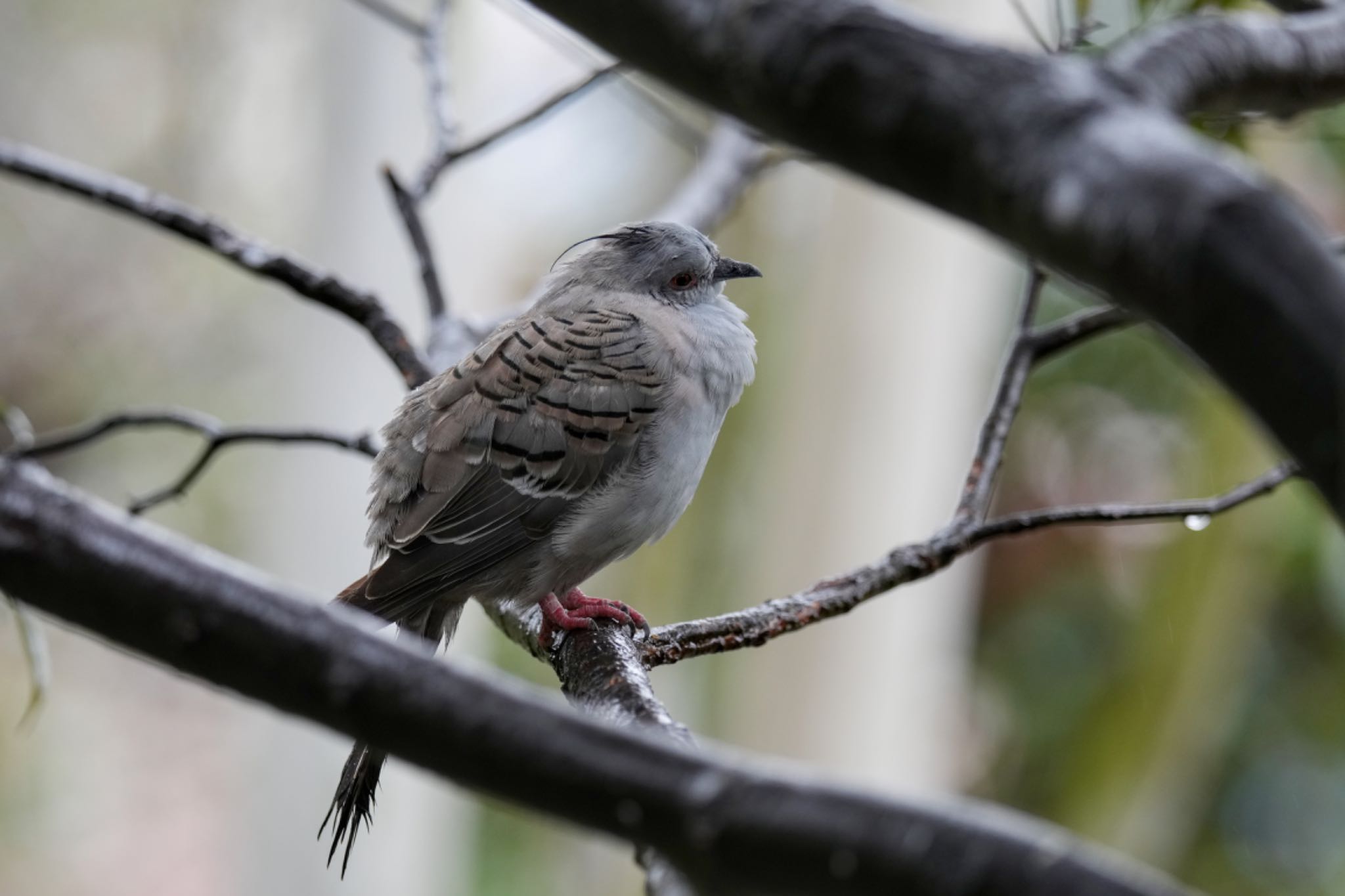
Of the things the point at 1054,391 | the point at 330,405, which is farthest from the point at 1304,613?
the point at 330,405

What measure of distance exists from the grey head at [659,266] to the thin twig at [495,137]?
9.9 inches

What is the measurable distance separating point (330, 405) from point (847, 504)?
2.12 m

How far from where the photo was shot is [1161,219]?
0.53 meters

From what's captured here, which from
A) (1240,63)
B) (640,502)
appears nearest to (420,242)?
(640,502)

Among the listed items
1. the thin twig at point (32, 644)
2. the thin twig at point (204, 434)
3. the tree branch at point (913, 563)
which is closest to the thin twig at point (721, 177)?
the thin twig at point (204, 434)

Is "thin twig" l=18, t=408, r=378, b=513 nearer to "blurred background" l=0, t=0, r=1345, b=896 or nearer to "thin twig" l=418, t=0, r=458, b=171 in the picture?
"thin twig" l=418, t=0, r=458, b=171

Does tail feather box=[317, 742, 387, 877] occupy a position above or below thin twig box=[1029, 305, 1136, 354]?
below

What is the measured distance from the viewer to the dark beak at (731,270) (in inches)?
99.3

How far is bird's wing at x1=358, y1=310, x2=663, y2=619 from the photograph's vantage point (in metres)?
2.05

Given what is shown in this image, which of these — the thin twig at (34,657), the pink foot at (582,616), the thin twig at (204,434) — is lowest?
the thin twig at (34,657)

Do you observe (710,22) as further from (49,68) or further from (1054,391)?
(49,68)

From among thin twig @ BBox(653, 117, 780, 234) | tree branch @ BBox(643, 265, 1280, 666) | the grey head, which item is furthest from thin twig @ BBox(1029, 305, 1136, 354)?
thin twig @ BBox(653, 117, 780, 234)

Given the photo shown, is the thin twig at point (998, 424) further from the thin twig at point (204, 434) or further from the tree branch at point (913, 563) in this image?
the thin twig at point (204, 434)

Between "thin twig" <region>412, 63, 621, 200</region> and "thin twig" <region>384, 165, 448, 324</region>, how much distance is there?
0.13 ft
